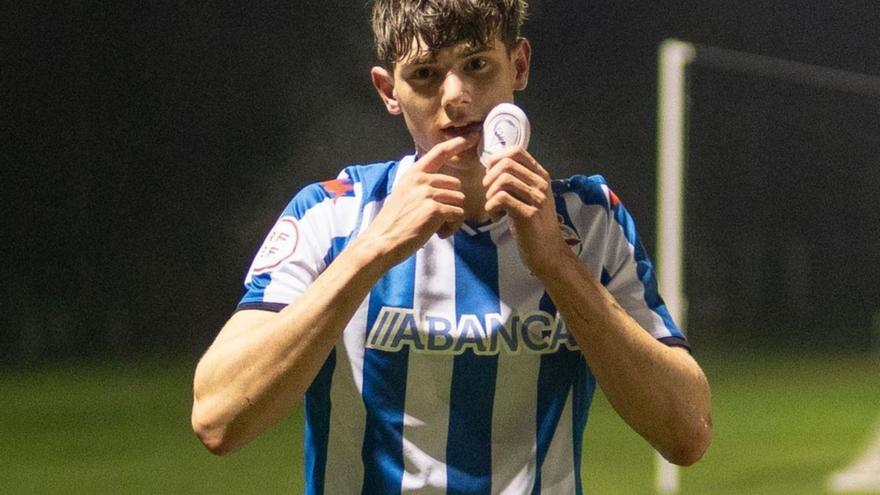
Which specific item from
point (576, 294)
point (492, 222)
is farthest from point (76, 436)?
point (576, 294)

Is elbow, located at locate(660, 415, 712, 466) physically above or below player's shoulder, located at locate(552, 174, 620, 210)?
below

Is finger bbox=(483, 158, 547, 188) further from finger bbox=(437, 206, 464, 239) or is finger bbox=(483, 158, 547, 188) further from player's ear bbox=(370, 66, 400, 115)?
player's ear bbox=(370, 66, 400, 115)

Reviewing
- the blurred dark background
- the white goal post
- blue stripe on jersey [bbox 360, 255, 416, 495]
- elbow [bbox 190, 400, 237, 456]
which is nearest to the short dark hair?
blue stripe on jersey [bbox 360, 255, 416, 495]

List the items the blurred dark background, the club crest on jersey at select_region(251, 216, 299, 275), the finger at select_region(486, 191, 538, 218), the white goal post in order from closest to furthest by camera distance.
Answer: the finger at select_region(486, 191, 538, 218), the club crest on jersey at select_region(251, 216, 299, 275), the blurred dark background, the white goal post

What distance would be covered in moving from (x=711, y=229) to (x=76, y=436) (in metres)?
1.39

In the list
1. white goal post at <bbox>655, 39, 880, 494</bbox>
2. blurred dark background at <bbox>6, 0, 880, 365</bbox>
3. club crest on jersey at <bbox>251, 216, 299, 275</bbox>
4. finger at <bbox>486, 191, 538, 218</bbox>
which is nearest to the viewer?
finger at <bbox>486, 191, 538, 218</bbox>

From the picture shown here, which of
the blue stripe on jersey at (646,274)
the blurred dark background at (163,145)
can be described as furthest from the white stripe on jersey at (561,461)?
the blurred dark background at (163,145)

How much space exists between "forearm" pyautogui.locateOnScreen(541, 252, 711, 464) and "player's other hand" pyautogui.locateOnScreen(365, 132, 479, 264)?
0.09m

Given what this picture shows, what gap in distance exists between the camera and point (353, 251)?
3.04 ft

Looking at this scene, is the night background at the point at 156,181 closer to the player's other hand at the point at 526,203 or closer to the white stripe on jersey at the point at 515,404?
the white stripe on jersey at the point at 515,404

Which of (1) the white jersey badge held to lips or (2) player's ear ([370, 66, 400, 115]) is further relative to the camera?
(2) player's ear ([370, 66, 400, 115])

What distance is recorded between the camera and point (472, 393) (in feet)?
3.38

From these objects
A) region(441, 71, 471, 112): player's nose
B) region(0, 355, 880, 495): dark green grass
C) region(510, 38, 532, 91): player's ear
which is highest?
region(510, 38, 532, 91): player's ear

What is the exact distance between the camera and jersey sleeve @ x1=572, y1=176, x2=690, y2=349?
102 cm
